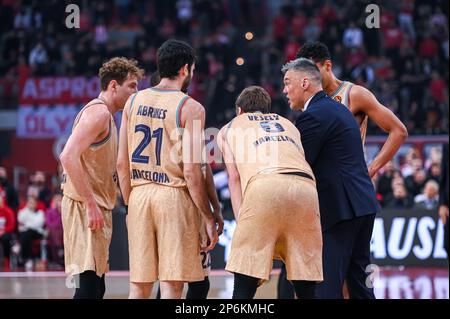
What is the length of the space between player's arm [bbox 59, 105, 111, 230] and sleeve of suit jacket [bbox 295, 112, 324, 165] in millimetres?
1486

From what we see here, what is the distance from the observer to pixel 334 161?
658 cm

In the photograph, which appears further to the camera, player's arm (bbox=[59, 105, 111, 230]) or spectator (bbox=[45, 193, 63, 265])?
spectator (bbox=[45, 193, 63, 265])

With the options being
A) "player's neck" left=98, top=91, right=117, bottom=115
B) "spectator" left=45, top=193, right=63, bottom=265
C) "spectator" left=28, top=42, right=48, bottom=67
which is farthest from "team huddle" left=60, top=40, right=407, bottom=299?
"spectator" left=28, top=42, right=48, bottom=67

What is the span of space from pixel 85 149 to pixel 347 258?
2.09 meters

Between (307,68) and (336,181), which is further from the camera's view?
(307,68)

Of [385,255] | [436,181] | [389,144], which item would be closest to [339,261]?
[389,144]

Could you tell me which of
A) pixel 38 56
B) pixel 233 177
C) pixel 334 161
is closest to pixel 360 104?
pixel 334 161

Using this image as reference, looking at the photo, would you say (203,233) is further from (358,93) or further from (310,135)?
(358,93)

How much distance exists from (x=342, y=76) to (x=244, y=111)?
591 inches

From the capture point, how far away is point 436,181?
634 inches

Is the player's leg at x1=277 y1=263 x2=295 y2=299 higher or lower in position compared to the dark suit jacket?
lower

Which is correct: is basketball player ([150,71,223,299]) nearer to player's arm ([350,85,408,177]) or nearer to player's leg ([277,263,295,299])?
player's leg ([277,263,295,299])

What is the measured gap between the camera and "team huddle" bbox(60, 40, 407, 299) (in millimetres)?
6113
